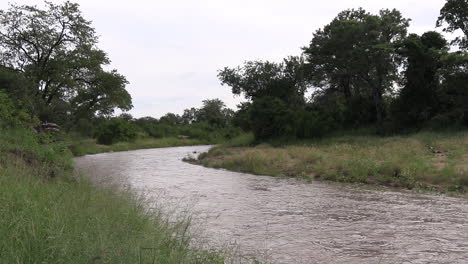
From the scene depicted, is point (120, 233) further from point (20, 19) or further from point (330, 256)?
point (20, 19)

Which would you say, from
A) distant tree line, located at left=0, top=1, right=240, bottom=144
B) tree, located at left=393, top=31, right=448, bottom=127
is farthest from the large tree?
tree, located at left=393, top=31, right=448, bottom=127

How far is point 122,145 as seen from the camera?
2101 inches

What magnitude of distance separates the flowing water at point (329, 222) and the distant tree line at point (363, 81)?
803 inches

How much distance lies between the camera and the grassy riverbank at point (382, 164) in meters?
16.6

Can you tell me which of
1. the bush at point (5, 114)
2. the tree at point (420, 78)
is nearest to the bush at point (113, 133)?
the tree at point (420, 78)

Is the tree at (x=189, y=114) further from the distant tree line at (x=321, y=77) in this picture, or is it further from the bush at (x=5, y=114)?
the bush at (x=5, y=114)

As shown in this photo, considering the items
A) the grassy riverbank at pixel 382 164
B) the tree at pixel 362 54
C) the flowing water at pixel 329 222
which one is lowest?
the flowing water at pixel 329 222

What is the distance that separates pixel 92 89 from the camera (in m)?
39.3

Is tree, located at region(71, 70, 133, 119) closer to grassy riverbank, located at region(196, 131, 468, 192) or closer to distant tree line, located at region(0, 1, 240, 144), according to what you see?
distant tree line, located at region(0, 1, 240, 144)

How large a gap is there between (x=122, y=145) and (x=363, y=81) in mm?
31396

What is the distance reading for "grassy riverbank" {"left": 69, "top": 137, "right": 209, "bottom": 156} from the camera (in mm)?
43062

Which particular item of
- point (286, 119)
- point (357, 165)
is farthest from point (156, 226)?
point (286, 119)

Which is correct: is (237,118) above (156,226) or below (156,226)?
above

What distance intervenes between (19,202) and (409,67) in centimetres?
3536
